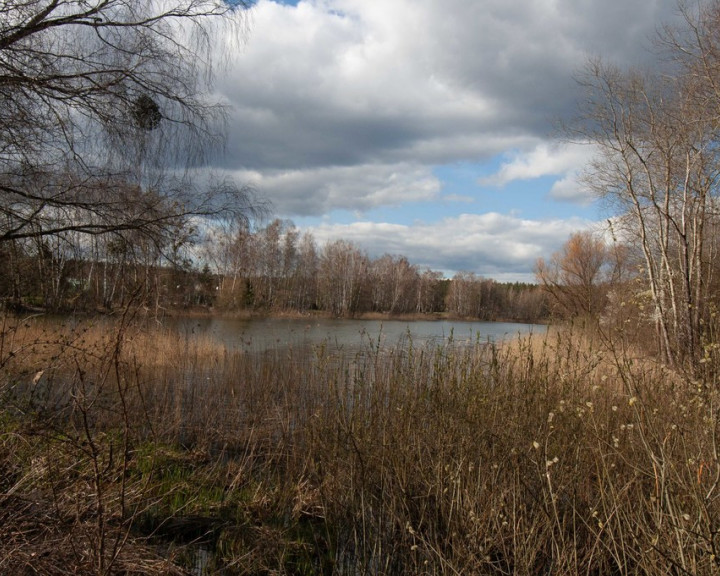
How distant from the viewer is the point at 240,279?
29.6 metres

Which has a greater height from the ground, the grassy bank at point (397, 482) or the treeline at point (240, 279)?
the treeline at point (240, 279)

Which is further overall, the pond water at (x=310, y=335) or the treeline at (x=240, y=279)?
the pond water at (x=310, y=335)

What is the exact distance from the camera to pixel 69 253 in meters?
4.20

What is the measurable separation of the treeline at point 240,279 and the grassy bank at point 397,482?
41 cm

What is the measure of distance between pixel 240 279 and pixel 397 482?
26988 mm

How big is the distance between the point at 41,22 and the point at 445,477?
4.28 m

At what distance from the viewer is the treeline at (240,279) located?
4195 millimetres

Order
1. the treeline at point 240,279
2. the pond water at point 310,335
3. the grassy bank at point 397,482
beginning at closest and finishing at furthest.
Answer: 1. the grassy bank at point 397,482
2. the treeline at point 240,279
3. the pond water at point 310,335

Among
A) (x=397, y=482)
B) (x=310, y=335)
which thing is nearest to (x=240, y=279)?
(x=310, y=335)

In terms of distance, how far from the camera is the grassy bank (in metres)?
2.35

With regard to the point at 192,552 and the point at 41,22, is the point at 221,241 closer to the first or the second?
the point at 41,22

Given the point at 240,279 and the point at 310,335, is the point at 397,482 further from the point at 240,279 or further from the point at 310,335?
the point at 240,279

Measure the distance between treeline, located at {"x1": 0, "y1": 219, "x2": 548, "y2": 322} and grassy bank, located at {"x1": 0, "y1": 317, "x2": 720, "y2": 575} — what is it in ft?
1.34

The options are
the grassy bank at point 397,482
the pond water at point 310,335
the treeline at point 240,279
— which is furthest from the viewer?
the pond water at point 310,335
